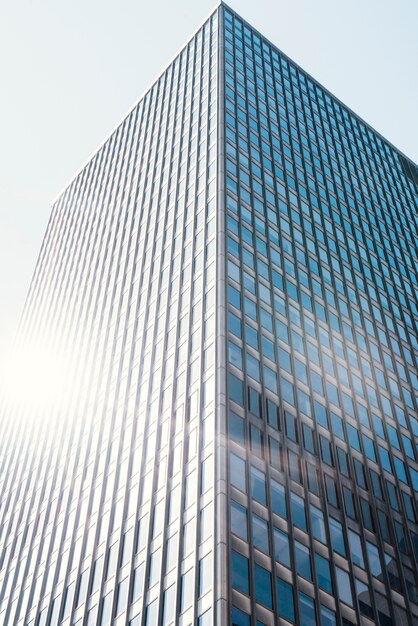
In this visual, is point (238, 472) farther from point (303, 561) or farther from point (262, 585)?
point (262, 585)

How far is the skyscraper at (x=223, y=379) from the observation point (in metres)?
45.3

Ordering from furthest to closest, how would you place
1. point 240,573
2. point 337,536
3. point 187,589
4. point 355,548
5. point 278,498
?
point 355,548 → point 337,536 → point 278,498 → point 187,589 → point 240,573

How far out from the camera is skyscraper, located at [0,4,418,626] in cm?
4534

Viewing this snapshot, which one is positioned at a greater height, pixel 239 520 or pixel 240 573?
pixel 239 520

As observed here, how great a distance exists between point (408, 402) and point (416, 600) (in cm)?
2086

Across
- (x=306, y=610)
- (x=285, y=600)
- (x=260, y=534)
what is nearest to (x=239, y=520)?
(x=260, y=534)

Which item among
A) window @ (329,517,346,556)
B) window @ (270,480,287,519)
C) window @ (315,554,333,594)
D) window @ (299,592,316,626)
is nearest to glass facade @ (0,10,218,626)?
window @ (270,480,287,519)

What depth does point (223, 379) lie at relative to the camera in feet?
166

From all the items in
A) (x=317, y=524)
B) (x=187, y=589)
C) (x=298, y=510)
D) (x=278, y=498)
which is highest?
(x=278, y=498)

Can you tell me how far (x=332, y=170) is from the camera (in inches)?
3570

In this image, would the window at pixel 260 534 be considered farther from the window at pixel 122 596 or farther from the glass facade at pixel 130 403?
the window at pixel 122 596

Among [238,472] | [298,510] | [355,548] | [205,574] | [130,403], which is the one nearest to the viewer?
[205,574]

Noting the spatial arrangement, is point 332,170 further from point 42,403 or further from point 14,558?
point 14,558

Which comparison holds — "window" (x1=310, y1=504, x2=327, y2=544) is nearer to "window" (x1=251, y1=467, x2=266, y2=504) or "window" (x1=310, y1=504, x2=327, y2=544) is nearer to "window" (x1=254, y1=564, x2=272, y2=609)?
"window" (x1=251, y1=467, x2=266, y2=504)
